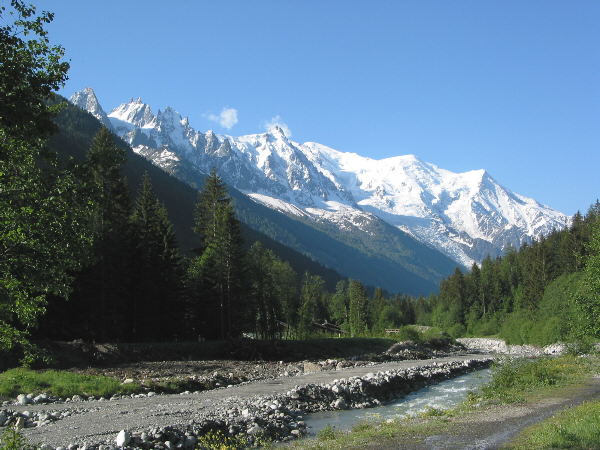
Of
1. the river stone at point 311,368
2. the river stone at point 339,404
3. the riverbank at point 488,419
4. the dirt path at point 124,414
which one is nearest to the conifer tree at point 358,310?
the river stone at point 311,368

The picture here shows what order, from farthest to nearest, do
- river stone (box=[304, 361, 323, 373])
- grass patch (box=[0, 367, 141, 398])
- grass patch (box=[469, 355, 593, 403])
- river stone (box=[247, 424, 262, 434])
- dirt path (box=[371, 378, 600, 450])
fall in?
river stone (box=[304, 361, 323, 373]) → grass patch (box=[469, 355, 593, 403]) → grass patch (box=[0, 367, 141, 398]) → river stone (box=[247, 424, 262, 434]) → dirt path (box=[371, 378, 600, 450])

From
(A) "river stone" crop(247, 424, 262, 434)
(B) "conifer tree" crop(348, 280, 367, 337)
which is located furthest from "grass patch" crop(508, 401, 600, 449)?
(B) "conifer tree" crop(348, 280, 367, 337)

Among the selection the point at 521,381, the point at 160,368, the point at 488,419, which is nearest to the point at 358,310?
the point at 160,368

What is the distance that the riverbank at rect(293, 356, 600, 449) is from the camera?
17.4 metres

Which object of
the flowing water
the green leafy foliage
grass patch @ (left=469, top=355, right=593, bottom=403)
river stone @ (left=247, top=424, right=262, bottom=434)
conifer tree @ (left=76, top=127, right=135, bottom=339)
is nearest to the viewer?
the green leafy foliage

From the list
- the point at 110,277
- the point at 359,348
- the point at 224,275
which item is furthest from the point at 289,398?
the point at 359,348

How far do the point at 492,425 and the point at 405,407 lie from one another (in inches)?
475

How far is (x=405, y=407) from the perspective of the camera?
3147cm

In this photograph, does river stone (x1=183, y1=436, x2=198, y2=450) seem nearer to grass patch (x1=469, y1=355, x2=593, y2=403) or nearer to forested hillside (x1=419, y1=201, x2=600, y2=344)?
grass patch (x1=469, y1=355, x2=593, y2=403)

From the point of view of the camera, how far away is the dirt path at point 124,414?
18.8 metres

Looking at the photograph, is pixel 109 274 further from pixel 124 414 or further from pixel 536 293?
pixel 536 293

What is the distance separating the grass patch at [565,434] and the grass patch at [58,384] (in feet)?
73.3

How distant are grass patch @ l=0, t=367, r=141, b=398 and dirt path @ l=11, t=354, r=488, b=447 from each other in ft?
8.15

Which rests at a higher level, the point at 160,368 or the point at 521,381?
the point at 160,368
